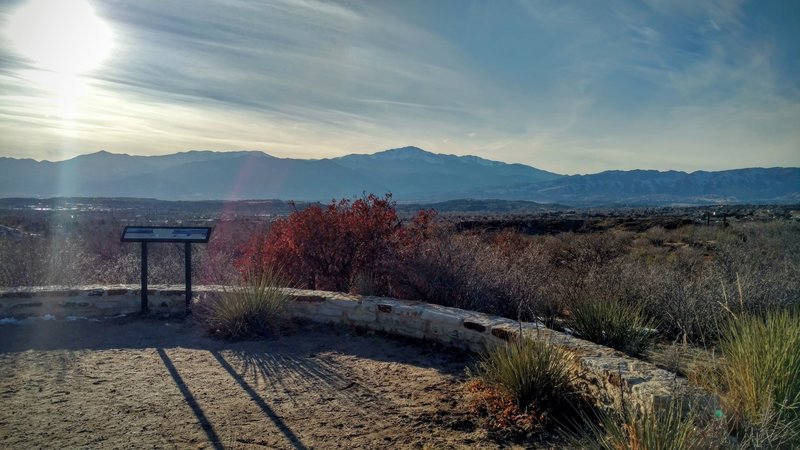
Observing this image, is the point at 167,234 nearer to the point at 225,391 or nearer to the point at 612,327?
the point at 225,391

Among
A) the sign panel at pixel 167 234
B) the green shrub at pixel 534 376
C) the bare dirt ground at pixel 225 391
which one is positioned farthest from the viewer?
the sign panel at pixel 167 234

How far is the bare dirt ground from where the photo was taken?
3.64 m

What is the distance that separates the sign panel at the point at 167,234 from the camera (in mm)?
6586

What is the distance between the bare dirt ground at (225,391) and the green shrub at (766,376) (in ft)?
5.09

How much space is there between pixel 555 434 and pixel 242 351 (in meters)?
3.40

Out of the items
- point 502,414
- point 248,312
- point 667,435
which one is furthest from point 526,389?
point 248,312

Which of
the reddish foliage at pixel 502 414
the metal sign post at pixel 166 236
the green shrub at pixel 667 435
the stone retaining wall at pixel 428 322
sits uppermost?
the metal sign post at pixel 166 236

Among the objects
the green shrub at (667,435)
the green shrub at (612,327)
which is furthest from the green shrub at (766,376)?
the green shrub at (612,327)

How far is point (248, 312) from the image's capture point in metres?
6.22

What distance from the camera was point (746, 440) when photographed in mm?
2617

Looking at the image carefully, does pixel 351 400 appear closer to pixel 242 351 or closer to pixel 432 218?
pixel 242 351

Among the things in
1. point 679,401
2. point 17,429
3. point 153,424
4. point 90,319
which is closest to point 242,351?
point 153,424

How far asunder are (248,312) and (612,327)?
3989mm

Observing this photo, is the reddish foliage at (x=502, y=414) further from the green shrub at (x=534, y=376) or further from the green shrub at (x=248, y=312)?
the green shrub at (x=248, y=312)
